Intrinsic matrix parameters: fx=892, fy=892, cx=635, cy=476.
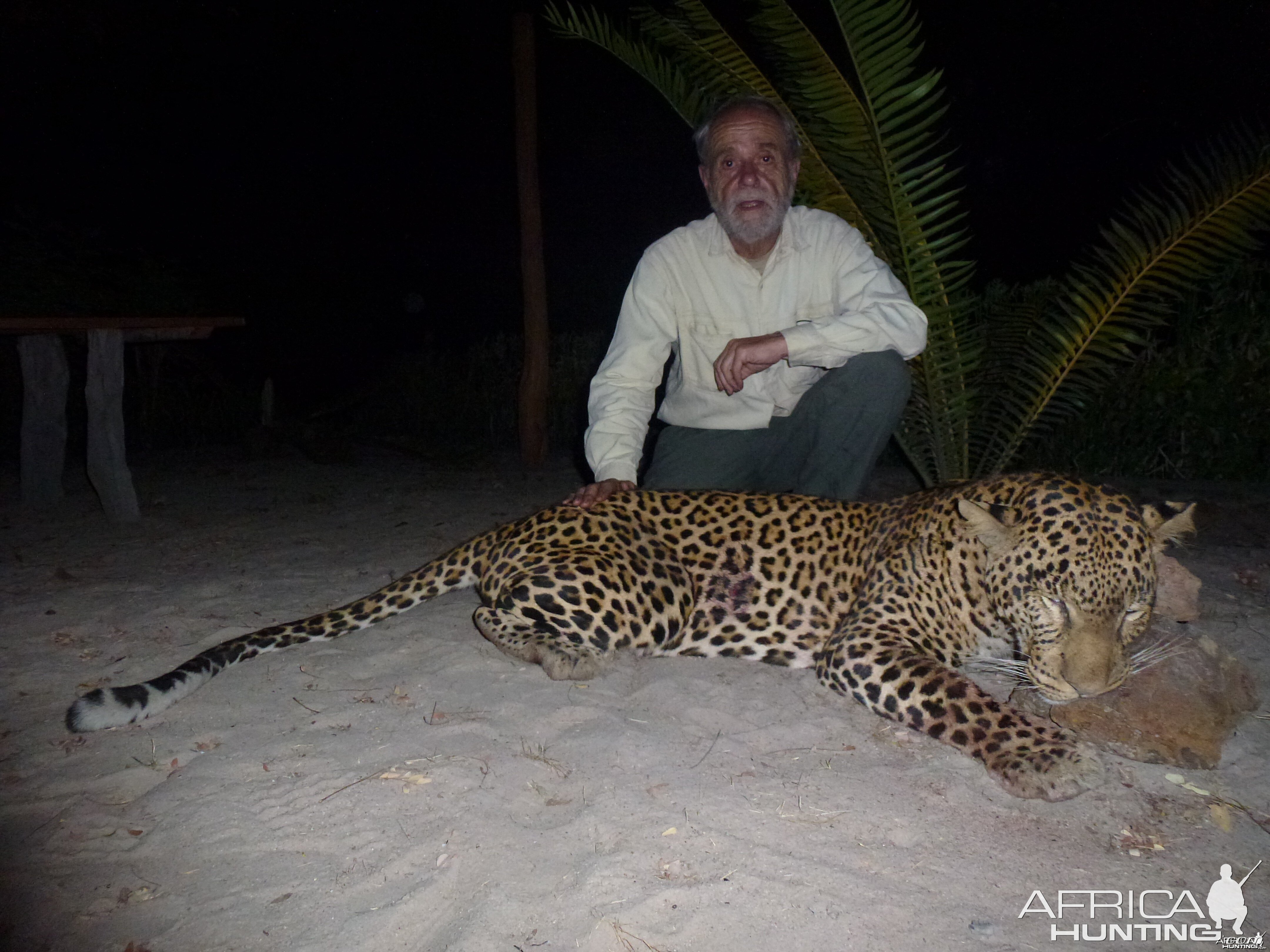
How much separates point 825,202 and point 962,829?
4.01 meters

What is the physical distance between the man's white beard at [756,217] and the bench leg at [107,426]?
13.2ft

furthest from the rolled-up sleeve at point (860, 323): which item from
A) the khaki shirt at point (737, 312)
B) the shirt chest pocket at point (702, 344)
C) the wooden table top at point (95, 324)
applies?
the wooden table top at point (95, 324)

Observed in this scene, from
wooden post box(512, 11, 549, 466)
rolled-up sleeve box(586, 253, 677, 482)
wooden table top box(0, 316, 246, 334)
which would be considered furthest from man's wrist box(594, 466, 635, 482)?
wooden post box(512, 11, 549, 466)

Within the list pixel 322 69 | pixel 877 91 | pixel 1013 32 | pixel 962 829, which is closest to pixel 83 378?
pixel 322 69

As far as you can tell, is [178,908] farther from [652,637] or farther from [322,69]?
[322,69]

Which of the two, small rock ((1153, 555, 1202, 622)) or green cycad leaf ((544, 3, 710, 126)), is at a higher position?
green cycad leaf ((544, 3, 710, 126))

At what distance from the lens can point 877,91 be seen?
191 inches

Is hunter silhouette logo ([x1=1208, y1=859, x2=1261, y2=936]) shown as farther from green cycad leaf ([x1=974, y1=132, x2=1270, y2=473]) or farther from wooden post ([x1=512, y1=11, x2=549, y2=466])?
wooden post ([x1=512, y1=11, x2=549, y2=466])

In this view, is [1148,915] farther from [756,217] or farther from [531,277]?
[531,277]

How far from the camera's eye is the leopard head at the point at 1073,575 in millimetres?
2557

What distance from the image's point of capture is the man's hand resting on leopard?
3.66 meters

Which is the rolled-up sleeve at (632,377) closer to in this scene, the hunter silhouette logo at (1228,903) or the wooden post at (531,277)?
the hunter silhouette logo at (1228,903)

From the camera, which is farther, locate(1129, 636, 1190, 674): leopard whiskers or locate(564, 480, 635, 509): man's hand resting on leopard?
locate(564, 480, 635, 509): man's hand resting on leopard

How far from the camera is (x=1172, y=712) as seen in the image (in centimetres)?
269
